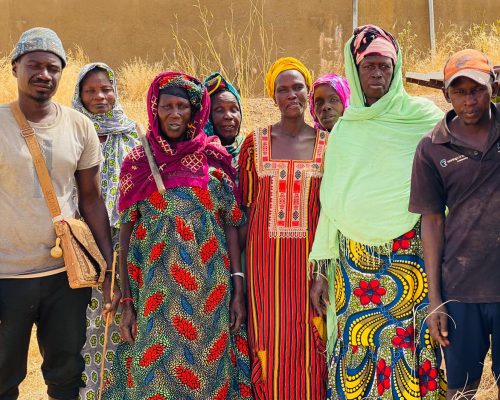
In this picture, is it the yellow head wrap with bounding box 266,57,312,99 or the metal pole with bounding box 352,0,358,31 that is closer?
the yellow head wrap with bounding box 266,57,312,99

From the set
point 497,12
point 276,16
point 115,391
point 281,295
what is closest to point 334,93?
point 281,295

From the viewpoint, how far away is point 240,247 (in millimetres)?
4137

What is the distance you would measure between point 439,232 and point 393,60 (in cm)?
95

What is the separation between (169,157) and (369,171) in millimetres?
1013

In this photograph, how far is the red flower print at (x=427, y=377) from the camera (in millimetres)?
3709

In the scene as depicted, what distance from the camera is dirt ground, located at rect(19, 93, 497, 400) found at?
467 centimetres

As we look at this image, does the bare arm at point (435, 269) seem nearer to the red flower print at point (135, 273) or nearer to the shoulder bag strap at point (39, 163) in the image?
the red flower print at point (135, 273)

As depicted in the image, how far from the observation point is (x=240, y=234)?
4.15m

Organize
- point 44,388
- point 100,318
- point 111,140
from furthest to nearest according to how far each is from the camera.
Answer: point 44,388
point 111,140
point 100,318

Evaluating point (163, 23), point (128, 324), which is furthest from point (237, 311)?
point (163, 23)

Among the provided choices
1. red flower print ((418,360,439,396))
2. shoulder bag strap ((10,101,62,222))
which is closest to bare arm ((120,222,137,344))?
shoulder bag strap ((10,101,62,222))

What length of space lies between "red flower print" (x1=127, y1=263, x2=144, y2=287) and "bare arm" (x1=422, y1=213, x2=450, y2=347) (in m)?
1.45

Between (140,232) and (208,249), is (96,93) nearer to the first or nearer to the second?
(140,232)

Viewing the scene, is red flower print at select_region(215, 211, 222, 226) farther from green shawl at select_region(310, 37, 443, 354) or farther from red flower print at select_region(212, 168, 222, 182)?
green shawl at select_region(310, 37, 443, 354)
